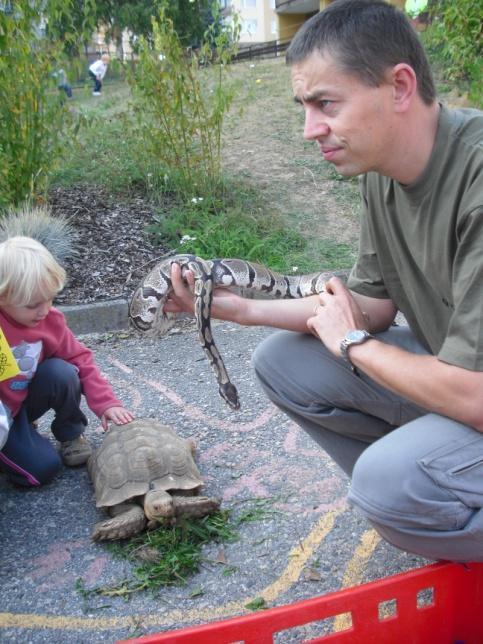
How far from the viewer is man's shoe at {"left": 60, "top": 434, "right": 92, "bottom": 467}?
12.8 ft

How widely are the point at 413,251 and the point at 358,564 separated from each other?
4.43 ft

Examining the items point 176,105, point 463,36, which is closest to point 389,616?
point 176,105

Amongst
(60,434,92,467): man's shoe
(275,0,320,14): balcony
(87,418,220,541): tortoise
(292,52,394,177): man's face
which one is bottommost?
(60,434,92,467): man's shoe

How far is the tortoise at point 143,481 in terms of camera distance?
3143 millimetres

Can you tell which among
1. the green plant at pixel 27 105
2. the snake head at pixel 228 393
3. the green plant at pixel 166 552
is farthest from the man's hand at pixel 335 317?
the green plant at pixel 27 105

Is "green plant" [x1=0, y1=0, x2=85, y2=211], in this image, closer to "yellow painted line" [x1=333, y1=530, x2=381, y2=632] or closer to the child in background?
the child in background

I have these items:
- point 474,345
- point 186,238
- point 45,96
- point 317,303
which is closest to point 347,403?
point 317,303

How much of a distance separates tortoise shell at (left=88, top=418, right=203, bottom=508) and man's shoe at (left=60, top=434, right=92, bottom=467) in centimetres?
26

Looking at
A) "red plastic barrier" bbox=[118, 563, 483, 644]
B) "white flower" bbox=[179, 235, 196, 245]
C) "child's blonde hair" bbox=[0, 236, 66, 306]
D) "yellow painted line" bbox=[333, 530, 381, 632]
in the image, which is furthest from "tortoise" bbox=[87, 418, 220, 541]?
"white flower" bbox=[179, 235, 196, 245]

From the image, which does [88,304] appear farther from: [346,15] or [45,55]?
[346,15]

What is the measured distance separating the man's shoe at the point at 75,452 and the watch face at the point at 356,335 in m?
1.93

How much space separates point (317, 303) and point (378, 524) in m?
0.99

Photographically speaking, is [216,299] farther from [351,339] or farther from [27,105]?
[27,105]

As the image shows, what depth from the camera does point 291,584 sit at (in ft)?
9.55
